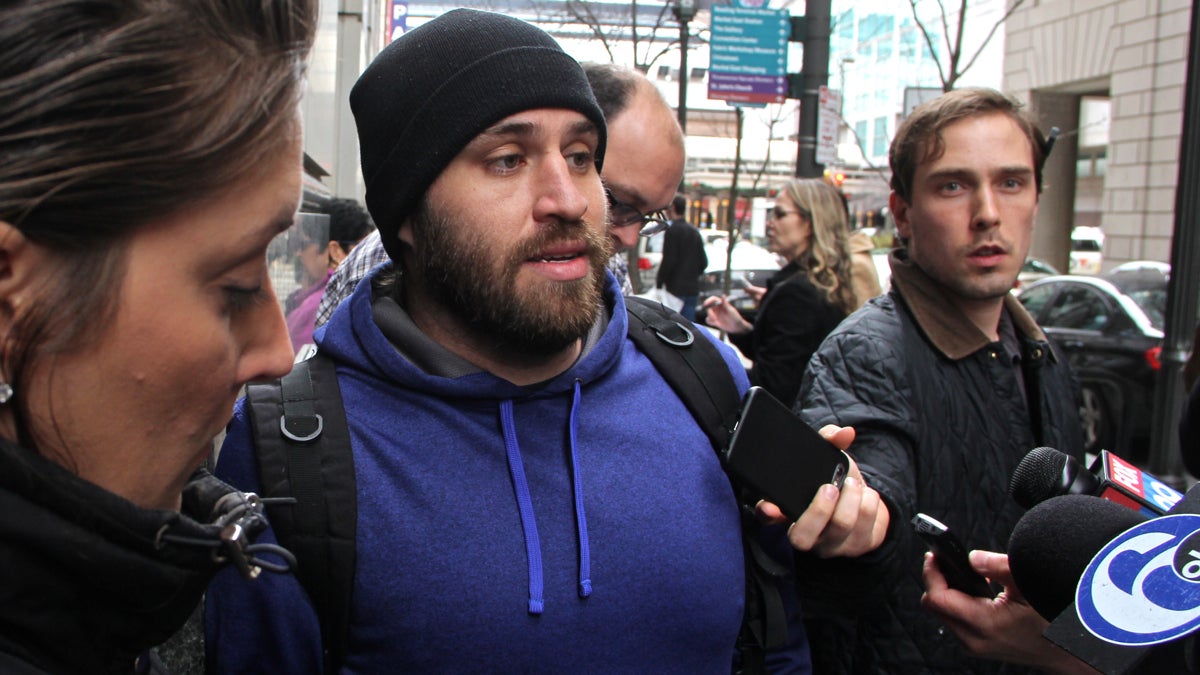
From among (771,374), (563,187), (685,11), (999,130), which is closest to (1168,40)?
(685,11)

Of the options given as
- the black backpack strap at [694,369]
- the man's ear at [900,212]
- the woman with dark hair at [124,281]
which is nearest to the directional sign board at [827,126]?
the man's ear at [900,212]

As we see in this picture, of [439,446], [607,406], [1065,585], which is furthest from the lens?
[607,406]

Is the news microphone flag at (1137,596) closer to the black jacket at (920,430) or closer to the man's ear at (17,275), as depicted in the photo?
the black jacket at (920,430)

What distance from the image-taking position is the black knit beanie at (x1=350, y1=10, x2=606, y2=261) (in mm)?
1839

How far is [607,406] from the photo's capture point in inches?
75.9

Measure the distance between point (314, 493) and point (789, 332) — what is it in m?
3.83

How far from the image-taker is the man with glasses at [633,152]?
304 centimetres

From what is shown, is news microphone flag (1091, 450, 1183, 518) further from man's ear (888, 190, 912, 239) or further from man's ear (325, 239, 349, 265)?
man's ear (325, 239, 349, 265)

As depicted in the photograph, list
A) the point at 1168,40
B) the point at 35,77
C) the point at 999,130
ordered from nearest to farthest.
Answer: the point at 35,77, the point at 999,130, the point at 1168,40

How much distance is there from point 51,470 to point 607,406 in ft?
3.49

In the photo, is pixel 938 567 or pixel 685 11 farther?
pixel 685 11

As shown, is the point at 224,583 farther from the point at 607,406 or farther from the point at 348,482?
the point at 607,406

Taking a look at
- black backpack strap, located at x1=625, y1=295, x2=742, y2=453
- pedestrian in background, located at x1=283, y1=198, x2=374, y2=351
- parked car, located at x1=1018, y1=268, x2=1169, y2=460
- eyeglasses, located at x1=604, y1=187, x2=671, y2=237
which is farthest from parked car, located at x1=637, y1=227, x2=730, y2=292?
black backpack strap, located at x1=625, y1=295, x2=742, y2=453

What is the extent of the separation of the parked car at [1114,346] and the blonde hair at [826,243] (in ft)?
12.6
